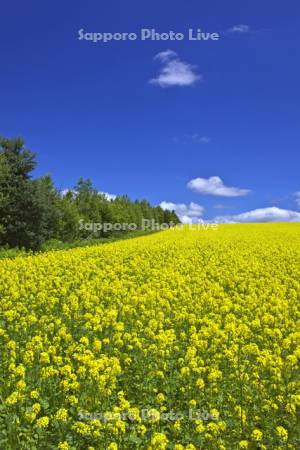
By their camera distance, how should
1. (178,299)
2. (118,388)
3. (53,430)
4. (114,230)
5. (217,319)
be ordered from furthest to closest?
(114,230)
(178,299)
(217,319)
(118,388)
(53,430)

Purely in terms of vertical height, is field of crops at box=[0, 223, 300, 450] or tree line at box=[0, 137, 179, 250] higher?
tree line at box=[0, 137, 179, 250]

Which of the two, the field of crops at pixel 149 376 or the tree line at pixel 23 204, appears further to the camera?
the tree line at pixel 23 204

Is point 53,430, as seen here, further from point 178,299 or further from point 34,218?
point 34,218

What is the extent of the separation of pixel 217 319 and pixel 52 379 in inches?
182

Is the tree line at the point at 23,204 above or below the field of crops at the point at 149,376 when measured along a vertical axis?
above

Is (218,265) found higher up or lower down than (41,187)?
lower down

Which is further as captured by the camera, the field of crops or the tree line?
the tree line

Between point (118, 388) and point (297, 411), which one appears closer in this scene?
point (297, 411)

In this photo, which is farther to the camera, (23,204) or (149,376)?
(23,204)

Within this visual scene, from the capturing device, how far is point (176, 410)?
719cm

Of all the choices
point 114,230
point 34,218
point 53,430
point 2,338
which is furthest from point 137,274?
point 114,230

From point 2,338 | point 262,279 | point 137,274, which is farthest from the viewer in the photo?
point 137,274

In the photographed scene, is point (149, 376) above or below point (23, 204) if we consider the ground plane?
below

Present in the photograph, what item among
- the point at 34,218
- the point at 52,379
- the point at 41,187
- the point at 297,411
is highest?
the point at 41,187
